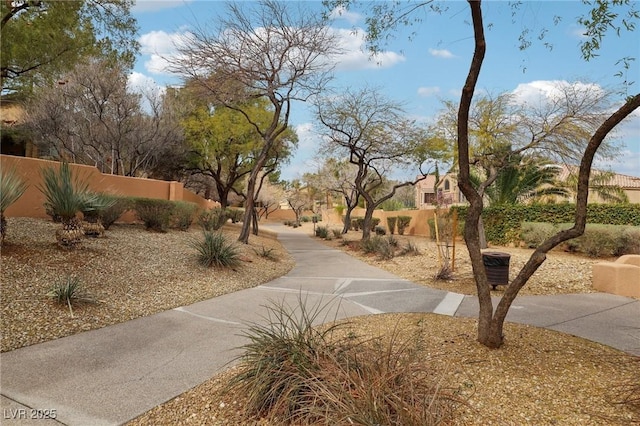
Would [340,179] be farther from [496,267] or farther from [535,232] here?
[496,267]

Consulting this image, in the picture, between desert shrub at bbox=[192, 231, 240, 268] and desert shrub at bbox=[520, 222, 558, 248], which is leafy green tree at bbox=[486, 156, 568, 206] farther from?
desert shrub at bbox=[192, 231, 240, 268]

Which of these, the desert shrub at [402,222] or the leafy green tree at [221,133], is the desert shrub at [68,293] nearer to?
the leafy green tree at [221,133]

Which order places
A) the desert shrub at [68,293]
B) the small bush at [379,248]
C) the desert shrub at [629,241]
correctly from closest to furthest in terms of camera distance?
the desert shrub at [68,293] → the desert shrub at [629,241] → the small bush at [379,248]

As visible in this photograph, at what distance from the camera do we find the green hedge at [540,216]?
14.9 meters

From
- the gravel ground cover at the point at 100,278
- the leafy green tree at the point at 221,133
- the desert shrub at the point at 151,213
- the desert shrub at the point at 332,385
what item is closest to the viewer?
the desert shrub at the point at 332,385

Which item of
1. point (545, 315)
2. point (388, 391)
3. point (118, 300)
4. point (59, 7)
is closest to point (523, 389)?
point (388, 391)

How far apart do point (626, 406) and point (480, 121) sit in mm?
14195

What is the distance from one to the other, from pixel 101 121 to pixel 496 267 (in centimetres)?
1903

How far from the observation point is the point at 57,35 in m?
10.1

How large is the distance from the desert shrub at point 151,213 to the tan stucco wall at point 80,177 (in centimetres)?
107

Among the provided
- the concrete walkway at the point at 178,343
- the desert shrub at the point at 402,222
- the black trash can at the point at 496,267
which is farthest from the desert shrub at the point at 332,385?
the desert shrub at the point at 402,222

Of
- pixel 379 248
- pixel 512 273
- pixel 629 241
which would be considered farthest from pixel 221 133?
pixel 629 241

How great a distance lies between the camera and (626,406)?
126 inches

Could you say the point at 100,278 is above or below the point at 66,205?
below
